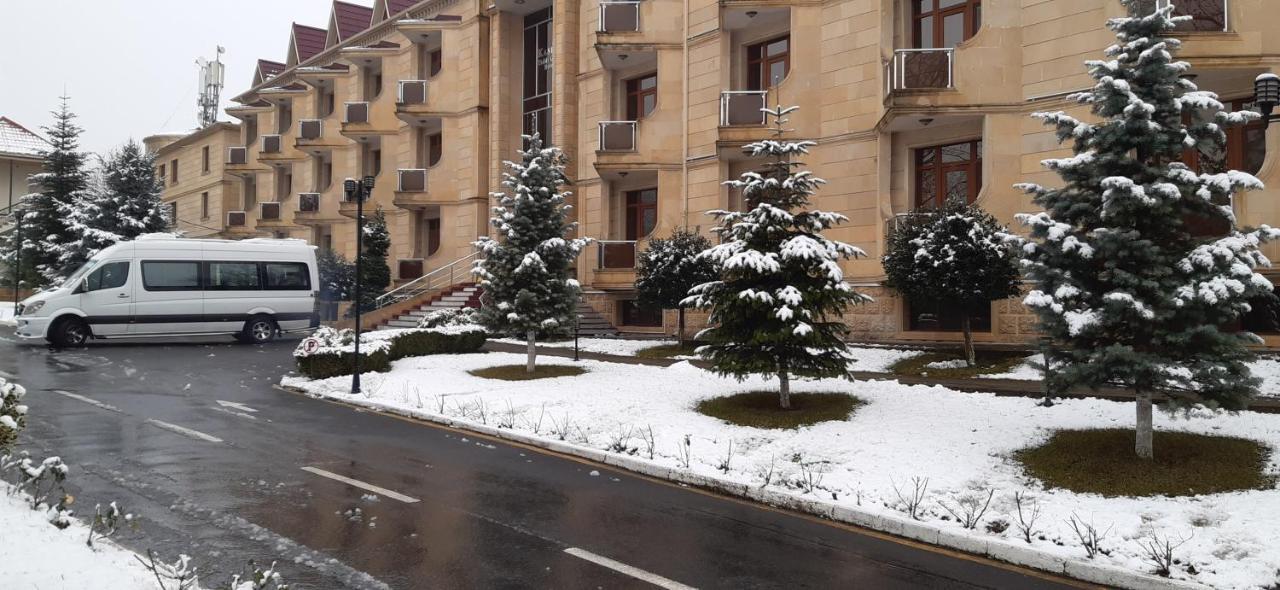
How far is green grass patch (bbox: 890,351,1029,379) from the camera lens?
15.1 meters

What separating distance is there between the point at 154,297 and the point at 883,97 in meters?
20.7

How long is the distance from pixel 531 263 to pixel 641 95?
12754 mm

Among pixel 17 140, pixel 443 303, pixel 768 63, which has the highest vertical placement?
pixel 17 140

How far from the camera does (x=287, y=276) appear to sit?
2708 centimetres

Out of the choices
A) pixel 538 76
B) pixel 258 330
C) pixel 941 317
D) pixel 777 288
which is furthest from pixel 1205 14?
pixel 258 330

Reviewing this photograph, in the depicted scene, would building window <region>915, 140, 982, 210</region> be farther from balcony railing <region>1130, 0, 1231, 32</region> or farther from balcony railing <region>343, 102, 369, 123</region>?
balcony railing <region>343, 102, 369, 123</region>

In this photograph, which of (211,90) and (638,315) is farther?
(211,90)

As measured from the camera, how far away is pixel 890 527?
7520mm

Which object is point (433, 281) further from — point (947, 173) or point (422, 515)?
point (422, 515)

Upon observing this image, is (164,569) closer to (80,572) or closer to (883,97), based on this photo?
(80,572)

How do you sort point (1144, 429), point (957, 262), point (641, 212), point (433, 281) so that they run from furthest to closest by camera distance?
point (433, 281) < point (641, 212) < point (957, 262) < point (1144, 429)

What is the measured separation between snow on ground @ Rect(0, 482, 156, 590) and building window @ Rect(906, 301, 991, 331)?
15.9 meters

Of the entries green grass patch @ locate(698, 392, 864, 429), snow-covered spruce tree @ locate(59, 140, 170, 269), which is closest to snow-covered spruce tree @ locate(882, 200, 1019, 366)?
green grass patch @ locate(698, 392, 864, 429)

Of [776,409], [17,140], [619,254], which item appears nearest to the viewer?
[776,409]
